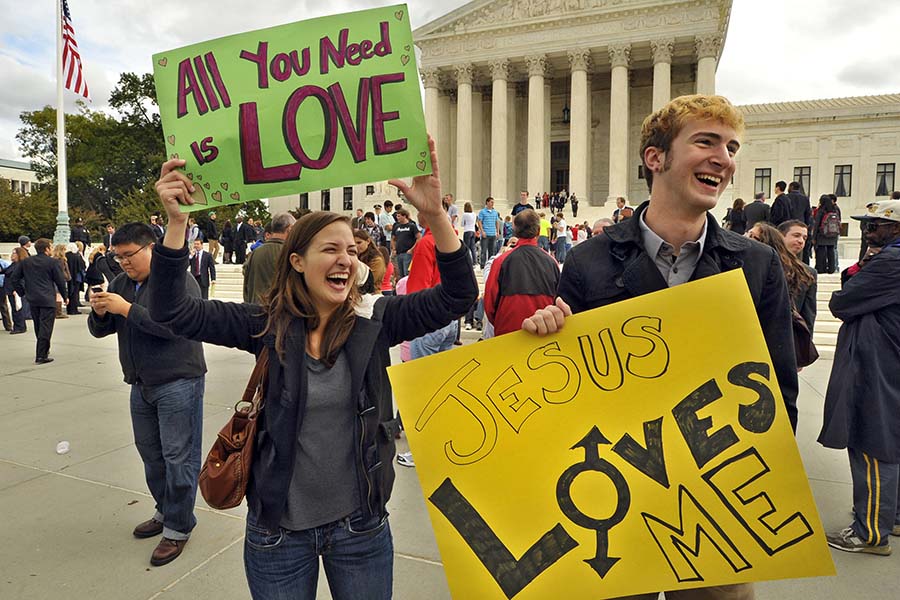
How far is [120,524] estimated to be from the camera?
3930 mm

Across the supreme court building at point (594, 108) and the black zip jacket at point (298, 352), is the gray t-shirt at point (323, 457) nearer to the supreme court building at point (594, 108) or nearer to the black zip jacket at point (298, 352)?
the black zip jacket at point (298, 352)

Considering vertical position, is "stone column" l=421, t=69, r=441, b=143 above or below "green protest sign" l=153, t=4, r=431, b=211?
above

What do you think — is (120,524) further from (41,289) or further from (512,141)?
(512,141)

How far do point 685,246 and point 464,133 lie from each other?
4141 cm

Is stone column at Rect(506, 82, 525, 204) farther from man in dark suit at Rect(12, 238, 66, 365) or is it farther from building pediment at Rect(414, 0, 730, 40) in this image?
man in dark suit at Rect(12, 238, 66, 365)

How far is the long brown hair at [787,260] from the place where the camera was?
4059 mm

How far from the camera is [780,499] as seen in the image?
1.64 meters

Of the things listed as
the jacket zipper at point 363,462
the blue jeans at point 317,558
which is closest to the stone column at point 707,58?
the jacket zipper at point 363,462

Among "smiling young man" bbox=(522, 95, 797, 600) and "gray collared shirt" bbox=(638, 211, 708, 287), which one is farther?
"gray collared shirt" bbox=(638, 211, 708, 287)

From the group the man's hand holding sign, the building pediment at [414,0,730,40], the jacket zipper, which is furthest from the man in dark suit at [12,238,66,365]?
the building pediment at [414,0,730,40]

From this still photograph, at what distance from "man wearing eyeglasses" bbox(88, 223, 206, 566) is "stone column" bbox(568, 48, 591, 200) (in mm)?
36887

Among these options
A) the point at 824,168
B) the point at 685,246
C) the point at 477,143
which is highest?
the point at 477,143

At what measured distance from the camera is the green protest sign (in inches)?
83.0

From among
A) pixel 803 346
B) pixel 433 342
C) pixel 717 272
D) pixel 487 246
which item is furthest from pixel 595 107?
pixel 717 272
